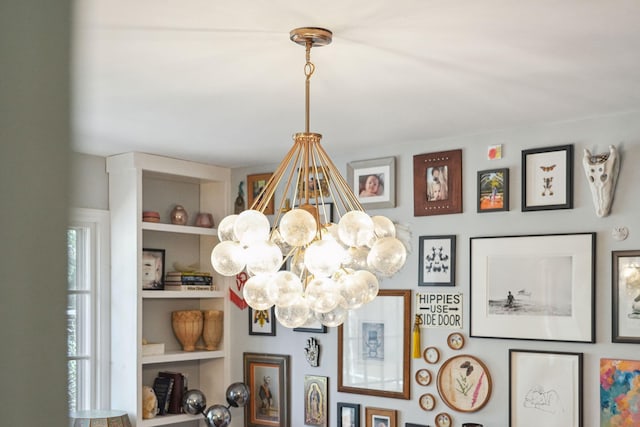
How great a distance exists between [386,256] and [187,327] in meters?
3.02

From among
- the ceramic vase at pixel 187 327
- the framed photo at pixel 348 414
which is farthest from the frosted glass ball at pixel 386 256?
the ceramic vase at pixel 187 327

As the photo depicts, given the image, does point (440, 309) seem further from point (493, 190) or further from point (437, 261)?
point (493, 190)

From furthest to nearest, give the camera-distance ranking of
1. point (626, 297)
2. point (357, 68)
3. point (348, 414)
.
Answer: point (348, 414) < point (626, 297) < point (357, 68)

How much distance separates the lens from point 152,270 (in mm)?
5246

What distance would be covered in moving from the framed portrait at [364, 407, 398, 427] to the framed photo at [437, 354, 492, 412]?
1.22ft

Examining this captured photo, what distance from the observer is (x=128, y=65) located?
309 cm

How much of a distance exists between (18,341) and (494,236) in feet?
14.0

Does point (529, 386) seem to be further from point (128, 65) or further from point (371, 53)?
point (128, 65)

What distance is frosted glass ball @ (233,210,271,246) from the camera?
2.65 metres

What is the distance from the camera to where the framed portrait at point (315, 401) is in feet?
16.5

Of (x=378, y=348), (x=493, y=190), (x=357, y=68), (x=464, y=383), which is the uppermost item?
(x=357, y=68)

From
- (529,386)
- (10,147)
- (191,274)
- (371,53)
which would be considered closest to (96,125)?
(191,274)

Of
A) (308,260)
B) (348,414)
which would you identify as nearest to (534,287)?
(348,414)

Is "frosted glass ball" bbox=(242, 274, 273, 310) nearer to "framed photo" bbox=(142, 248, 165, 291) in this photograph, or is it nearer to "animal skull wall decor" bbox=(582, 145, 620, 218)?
"animal skull wall decor" bbox=(582, 145, 620, 218)
